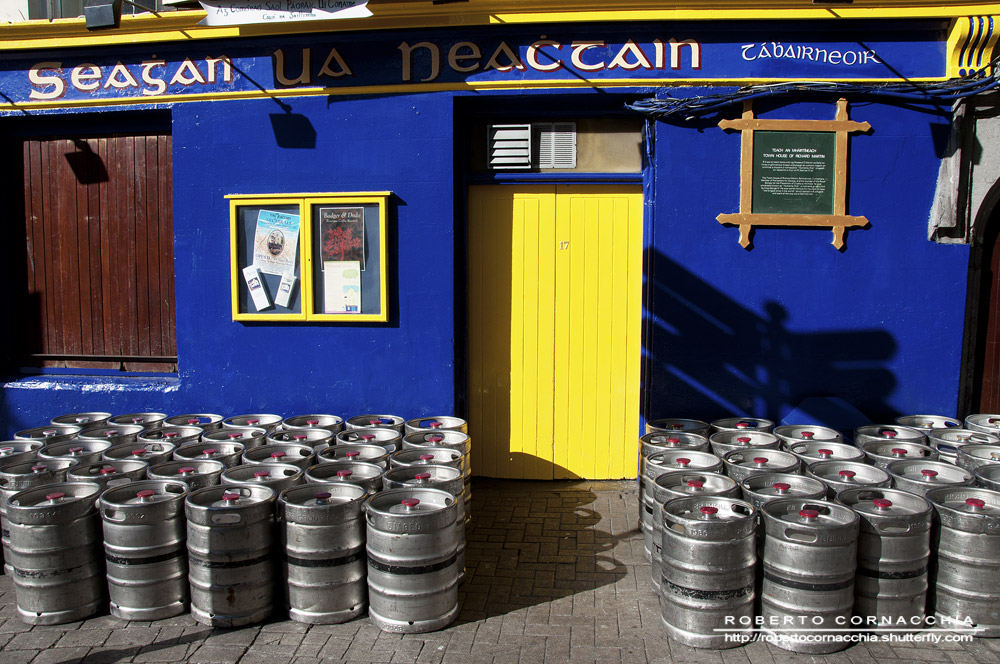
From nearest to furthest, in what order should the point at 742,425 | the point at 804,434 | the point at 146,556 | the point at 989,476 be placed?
the point at 146,556, the point at 989,476, the point at 804,434, the point at 742,425

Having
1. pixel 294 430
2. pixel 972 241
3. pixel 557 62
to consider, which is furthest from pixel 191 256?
pixel 972 241

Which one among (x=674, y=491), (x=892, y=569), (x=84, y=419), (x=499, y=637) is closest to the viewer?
(x=892, y=569)

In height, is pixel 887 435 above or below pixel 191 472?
above

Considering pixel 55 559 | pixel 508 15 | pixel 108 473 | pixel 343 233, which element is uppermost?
pixel 508 15

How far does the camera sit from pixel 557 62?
6227mm

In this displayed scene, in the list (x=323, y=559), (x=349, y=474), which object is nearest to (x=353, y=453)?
(x=349, y=474)

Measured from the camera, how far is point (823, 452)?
5012 mm

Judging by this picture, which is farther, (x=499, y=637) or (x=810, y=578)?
(x=499, y=637)

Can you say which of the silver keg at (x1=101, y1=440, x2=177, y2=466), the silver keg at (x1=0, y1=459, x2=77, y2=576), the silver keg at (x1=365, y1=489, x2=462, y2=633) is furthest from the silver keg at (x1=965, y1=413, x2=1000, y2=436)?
the silver keg at (x1=0, y1=459, x2=77, y2=576)

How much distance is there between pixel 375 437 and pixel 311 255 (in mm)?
1964

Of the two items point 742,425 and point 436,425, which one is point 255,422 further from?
point 742,425

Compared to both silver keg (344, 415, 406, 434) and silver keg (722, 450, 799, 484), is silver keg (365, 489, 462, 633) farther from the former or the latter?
silver keg (722, 450, 799, 484)

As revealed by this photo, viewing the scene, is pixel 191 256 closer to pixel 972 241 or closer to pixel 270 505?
pixel 270 505

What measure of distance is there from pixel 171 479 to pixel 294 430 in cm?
113
